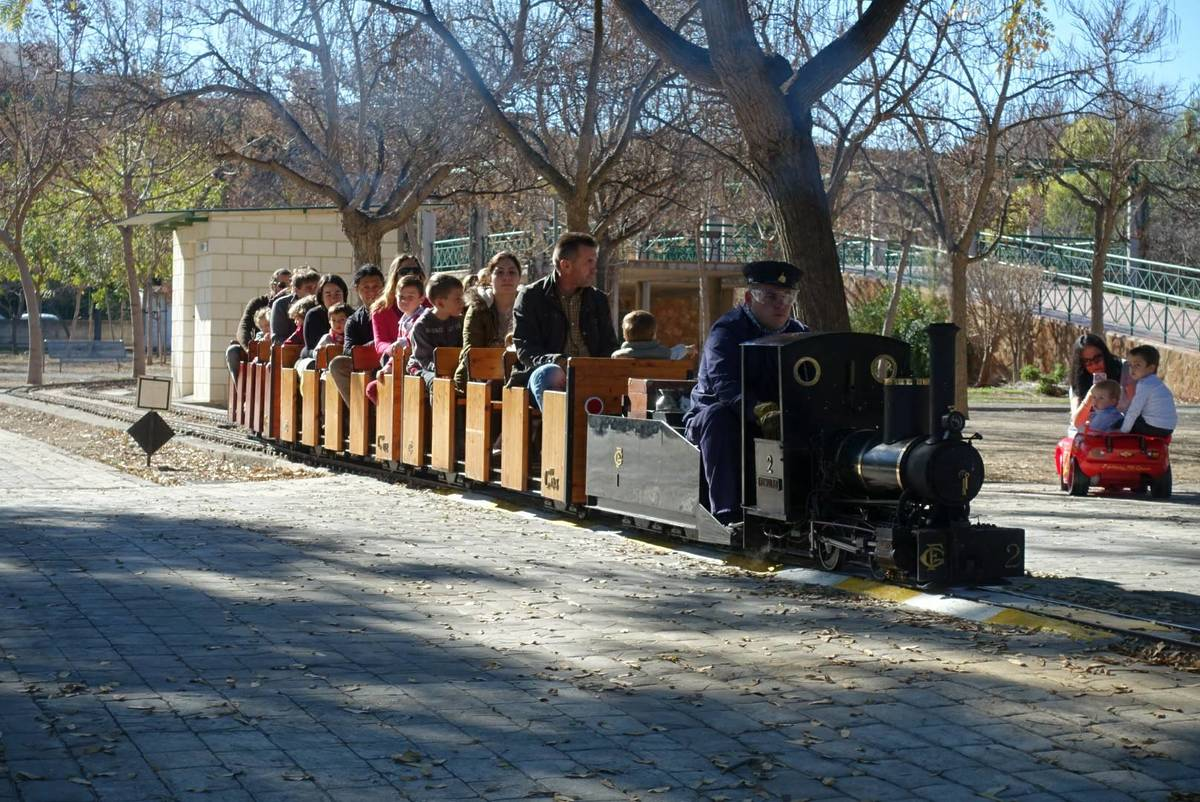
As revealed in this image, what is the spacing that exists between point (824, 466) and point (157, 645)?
12.9 ft

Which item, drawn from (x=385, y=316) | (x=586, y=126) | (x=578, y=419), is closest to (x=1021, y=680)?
(x=578, y=419)

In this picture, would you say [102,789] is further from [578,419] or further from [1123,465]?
[1123,465]

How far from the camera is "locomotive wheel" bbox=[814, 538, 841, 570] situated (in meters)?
9.40

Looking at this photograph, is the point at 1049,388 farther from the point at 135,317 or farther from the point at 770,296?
the point at 770,296

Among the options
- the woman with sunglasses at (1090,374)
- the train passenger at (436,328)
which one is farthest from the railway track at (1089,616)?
the woman with sunglasses at (1090,374)

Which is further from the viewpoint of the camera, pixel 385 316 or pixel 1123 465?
pixel 385 316

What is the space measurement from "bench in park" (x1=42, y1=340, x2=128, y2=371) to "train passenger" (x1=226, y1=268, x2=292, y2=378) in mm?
35574

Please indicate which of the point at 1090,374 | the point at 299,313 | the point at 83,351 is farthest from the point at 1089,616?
the point at 83,351

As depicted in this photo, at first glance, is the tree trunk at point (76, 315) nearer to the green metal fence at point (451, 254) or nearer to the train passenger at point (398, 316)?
the green metal fence at point (451, 254)

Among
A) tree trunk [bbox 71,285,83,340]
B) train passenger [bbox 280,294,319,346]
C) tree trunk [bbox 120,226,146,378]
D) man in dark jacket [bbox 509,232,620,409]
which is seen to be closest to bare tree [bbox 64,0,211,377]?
tree trunk [bbox 120,226,146,378]

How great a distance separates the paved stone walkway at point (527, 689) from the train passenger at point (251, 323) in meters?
13.2

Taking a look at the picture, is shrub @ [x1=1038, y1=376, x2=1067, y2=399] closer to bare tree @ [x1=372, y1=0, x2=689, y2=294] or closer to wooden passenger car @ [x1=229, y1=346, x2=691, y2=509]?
bare tree @ [x1=372, y1=0, x2=689, y2=294]

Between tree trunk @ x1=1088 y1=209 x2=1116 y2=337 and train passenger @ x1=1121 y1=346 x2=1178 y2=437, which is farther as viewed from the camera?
tree trunk @ x1=1088 y1=209 x2=1116 y2=337

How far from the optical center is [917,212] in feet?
121
